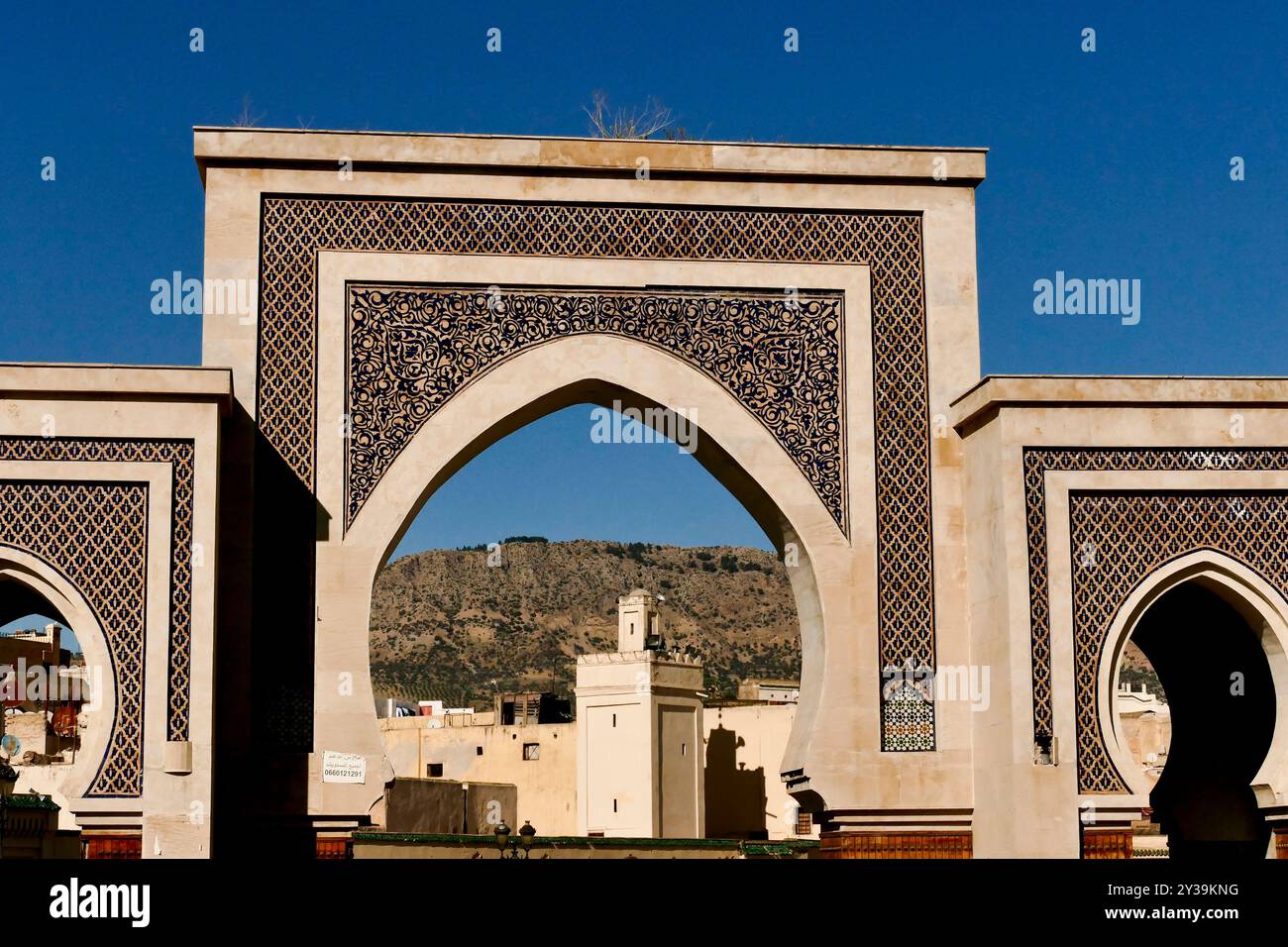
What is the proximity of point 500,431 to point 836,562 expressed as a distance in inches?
76.6

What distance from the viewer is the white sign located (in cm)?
994

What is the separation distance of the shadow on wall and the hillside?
1725 cm

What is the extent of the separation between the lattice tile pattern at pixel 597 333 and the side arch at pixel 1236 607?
5.22 ft

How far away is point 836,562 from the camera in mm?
10523

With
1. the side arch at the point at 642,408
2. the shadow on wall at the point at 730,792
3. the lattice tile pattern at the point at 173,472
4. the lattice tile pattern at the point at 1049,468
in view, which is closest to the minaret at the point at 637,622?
the shadow on wall at the point at 730,792

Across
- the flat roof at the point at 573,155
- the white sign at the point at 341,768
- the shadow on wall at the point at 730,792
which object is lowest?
the shadow on wall at the point at 730,792

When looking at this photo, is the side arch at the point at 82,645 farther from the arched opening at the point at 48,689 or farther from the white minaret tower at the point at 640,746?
the white minaret tower at the point at 640,746

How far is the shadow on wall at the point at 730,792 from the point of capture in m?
32.3

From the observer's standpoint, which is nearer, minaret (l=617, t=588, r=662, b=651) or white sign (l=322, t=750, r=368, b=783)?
white sign (l=322, t=750, r=368, b=783)

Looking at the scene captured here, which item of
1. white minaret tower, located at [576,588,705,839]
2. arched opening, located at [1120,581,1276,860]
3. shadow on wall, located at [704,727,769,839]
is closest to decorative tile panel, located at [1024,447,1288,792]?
arched opening, located at [1120,581,1276,860]

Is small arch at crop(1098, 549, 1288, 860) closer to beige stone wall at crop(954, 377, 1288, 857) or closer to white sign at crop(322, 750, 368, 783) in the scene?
beige stone wall at crop(954, 377, 1288, 857)

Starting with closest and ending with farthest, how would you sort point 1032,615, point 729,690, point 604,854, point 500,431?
point 1032,615, point 500,431, point 604,854, point 729,690

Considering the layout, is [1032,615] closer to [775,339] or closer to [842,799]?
[842,799]
